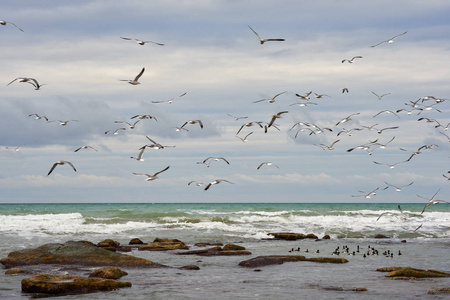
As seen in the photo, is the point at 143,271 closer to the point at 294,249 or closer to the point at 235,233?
the point at 294,249

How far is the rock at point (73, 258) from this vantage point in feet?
72.0

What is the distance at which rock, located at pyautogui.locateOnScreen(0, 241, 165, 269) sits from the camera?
21938 mm

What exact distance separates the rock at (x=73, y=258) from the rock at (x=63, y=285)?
191 inches

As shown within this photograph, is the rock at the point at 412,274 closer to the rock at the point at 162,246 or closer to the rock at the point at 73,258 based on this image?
the rock at the point at 73,258

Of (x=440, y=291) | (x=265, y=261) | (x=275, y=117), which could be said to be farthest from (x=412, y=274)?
(x=275, y=117)

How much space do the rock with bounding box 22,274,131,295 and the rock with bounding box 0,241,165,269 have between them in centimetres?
486

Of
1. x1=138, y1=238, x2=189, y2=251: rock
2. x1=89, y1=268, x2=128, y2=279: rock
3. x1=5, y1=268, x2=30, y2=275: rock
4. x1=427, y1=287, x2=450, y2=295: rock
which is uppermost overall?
x1=138, y1=238, x2=189, y2=251: rock

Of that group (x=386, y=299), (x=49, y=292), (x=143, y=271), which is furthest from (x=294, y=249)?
(x=49, y=292)

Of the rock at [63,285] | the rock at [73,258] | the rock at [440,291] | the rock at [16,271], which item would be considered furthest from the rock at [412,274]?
the rock at [16,271]

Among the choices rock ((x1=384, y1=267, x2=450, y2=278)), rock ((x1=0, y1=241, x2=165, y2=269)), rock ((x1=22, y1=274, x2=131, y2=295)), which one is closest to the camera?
rock ((x1=22, y1=274, x2=131, y2=295))

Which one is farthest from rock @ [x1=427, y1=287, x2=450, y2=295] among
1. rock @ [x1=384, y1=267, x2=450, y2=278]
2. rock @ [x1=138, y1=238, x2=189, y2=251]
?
rock @ [x1=138, y1=238, x2=189, y2=251]

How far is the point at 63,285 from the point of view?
16250mm

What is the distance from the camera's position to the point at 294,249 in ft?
98.2

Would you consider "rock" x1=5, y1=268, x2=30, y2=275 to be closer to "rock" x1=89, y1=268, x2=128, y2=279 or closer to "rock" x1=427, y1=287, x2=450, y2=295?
"rock" x1=89, y1=268, x2=128, y2=279
